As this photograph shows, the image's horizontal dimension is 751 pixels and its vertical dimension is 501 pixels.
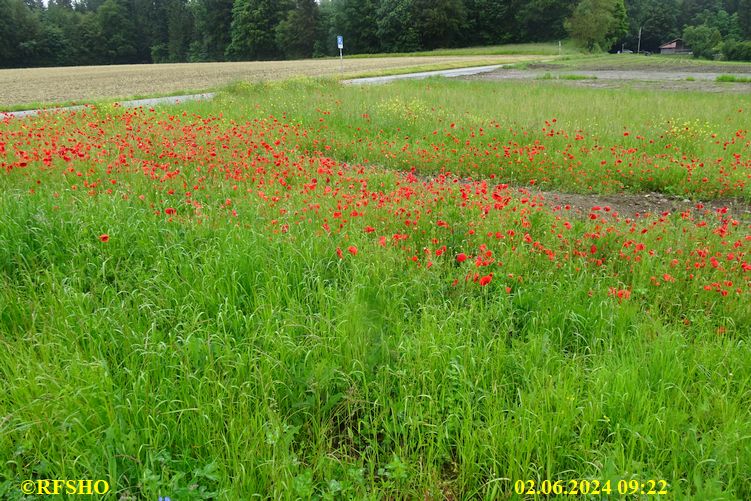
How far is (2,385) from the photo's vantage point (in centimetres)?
263

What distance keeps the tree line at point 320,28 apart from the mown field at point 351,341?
243ft

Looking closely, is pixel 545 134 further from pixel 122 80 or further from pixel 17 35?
pixel 17 35

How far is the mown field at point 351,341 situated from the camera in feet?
7.39

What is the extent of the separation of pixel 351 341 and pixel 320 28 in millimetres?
92018

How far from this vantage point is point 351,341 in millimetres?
2980

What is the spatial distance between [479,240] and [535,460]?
2.43 metres

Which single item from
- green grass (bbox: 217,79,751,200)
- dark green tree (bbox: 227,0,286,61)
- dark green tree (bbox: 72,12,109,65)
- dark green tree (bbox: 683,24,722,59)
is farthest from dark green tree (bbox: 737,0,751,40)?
dark green tree (bbox: 72,12,109,65)

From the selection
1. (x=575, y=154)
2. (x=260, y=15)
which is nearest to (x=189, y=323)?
(x=575, y=154)

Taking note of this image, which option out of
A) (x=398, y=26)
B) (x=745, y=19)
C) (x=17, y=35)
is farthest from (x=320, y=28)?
(x=745, y=19)

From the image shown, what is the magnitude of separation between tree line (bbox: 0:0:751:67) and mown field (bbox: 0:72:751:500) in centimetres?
7416

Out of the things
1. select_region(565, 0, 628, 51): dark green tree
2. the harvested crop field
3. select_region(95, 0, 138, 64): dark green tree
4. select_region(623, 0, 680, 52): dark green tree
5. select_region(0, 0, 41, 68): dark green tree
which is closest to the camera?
the harvested crop field

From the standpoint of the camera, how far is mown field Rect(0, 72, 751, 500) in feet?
7.39

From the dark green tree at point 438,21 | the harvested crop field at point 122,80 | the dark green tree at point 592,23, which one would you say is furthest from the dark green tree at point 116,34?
the dark green tree at point 592,23

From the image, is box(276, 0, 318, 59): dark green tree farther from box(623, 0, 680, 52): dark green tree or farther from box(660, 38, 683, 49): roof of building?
box(660, 38, 683, 49): roof of building
